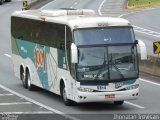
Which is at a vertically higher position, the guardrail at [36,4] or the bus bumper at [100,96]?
the bus bumper at [100,96]

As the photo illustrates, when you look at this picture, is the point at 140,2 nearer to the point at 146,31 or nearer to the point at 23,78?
the point at 146,31

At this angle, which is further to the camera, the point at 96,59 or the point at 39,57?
the point at 39,57

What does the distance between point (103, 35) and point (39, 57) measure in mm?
4886

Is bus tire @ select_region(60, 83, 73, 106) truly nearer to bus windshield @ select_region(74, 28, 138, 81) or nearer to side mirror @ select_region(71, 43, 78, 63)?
bus windshield @ select_region(74, 28, 138, 81)

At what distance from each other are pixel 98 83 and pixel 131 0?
59.7 metres

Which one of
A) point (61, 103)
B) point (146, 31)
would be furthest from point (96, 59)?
point (146, 31)

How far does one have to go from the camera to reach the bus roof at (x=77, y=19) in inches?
869

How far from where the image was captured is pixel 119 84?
21578 mm

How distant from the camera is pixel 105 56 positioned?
70.8ft

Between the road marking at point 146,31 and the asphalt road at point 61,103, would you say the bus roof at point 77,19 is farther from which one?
the road marking at point 146,31

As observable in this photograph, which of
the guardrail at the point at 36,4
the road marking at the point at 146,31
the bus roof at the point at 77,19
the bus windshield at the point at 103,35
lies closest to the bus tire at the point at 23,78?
the bus roof at the point at 77,19

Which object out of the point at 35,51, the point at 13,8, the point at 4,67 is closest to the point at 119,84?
the point at 35,51

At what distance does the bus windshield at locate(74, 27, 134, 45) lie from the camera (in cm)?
2177

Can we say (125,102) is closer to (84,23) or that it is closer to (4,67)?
(84,23)
